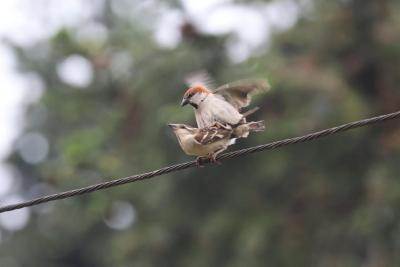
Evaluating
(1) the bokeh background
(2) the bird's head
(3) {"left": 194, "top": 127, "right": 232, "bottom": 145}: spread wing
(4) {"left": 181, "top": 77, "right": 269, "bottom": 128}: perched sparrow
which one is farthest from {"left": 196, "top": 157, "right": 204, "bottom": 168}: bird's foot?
(1) the bokeh background

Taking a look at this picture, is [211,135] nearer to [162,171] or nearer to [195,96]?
[195,96]

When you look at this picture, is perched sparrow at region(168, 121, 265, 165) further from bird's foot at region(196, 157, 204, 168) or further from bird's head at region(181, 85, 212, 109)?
bird's head at region(181, 85, 212, 109)

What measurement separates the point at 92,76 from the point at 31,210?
11.8 metres

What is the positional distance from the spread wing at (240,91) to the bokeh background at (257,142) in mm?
2717

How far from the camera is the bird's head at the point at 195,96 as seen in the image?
6.53m

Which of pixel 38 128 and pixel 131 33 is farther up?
pixel 38 128

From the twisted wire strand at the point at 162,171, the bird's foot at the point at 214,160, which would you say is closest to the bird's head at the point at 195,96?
the bird's foot at the point at 214,160

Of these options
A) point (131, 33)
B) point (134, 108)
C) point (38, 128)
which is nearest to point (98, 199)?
point (134, 108)

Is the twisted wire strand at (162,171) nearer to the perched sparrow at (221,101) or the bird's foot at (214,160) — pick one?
the bird's foot at (214,160)

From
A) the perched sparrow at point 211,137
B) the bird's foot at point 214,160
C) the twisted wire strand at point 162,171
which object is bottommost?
the twisted wire strand at point 162,171

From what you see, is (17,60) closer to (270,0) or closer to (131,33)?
(131,33)

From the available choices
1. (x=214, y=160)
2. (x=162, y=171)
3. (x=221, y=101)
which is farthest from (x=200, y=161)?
(x=162, y=171)

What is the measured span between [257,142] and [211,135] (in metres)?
4.16

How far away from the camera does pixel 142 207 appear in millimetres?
12141
